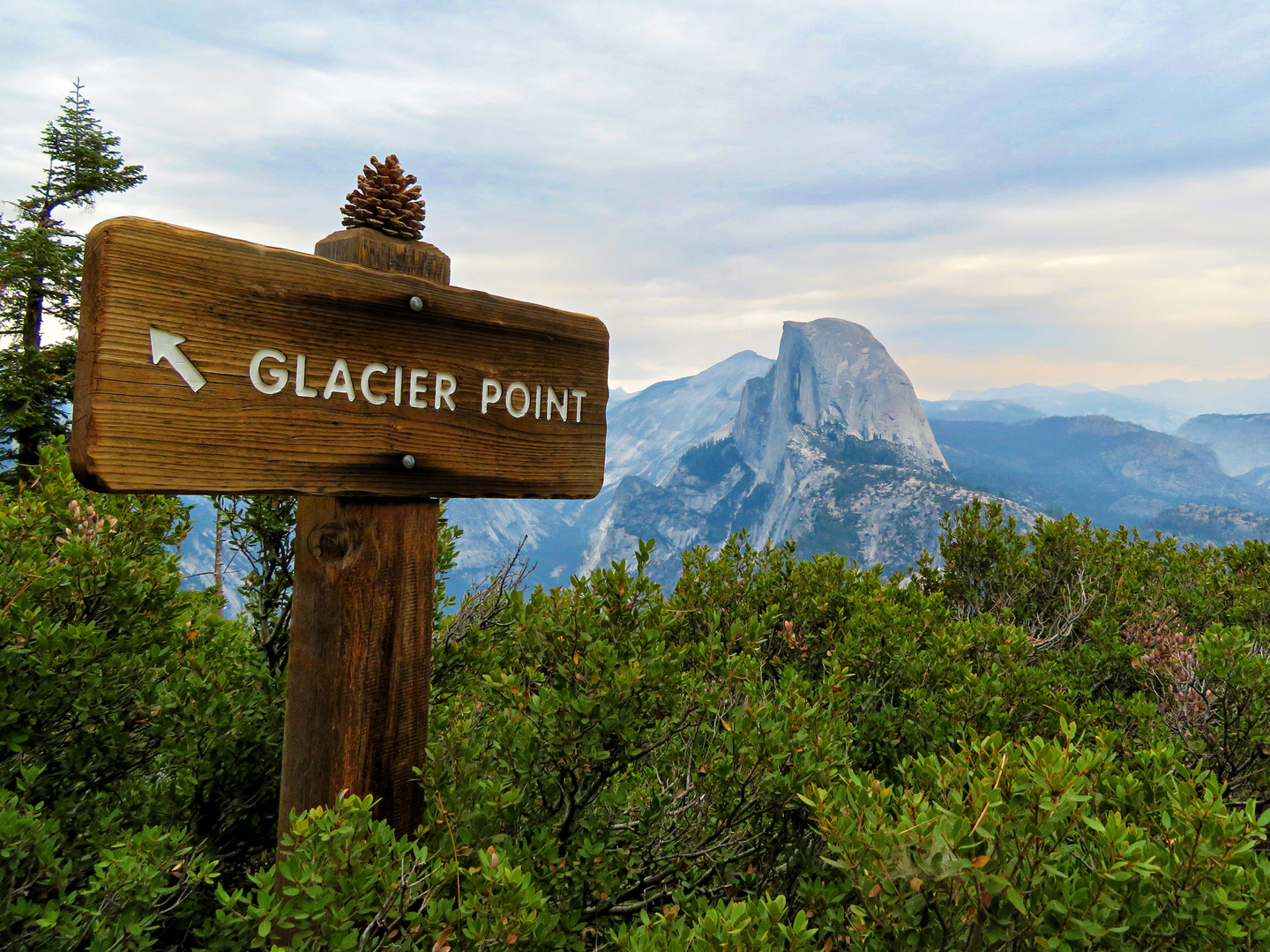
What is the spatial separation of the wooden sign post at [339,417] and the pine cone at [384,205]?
68mm

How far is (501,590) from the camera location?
4652 mm

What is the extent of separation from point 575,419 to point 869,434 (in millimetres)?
199990

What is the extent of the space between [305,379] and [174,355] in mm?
286

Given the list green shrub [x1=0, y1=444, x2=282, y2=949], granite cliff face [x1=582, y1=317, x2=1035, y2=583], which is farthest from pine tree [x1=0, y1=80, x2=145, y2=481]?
granite cliff face [x1=582, y1=317, x2=1035, y2=583]

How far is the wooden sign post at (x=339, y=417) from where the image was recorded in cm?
154

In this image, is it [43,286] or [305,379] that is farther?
[43,286]

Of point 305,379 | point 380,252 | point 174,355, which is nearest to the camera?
point 174,355

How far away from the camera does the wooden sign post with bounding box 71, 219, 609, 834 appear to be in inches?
60.6

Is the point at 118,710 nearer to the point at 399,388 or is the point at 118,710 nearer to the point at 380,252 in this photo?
the point at 399,388

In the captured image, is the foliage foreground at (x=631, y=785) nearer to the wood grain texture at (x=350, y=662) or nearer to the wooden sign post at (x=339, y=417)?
the wood grain texture at (x=350, y=662)

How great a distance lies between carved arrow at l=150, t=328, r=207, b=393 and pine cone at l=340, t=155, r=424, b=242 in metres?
0.74

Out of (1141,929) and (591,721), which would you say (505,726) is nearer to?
(591,721)

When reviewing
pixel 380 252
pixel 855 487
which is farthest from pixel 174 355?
pixel 855 487

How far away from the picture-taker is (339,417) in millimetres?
1837
